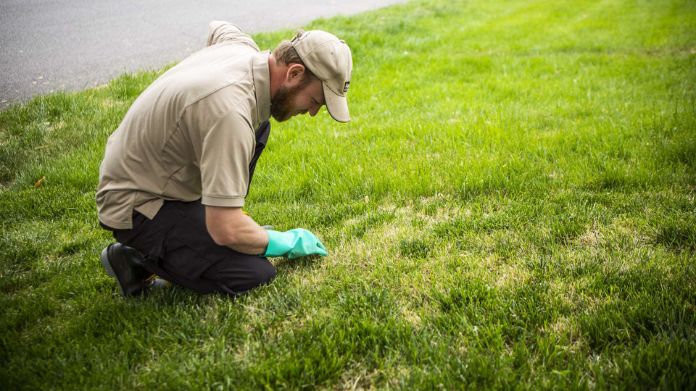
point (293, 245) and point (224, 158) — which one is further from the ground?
point (224, 158)

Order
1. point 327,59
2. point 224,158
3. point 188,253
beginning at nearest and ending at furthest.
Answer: point 224,158 < point 327,59 < point 188,253

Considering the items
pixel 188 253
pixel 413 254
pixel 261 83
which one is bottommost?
pixel 413 254

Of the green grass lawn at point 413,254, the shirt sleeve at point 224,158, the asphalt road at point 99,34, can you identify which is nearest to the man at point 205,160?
the shirt sleeve at point 224,158

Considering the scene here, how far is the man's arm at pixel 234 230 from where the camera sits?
2492 millimetres

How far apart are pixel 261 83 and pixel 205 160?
0.58m

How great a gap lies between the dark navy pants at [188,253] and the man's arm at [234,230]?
0.62ft

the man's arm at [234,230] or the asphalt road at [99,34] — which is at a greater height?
the asphalt road at [99,34]

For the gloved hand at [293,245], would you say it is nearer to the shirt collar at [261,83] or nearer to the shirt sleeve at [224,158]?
the shirt sleeve at [224,158]

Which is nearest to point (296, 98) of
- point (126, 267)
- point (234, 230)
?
point (234, 230)

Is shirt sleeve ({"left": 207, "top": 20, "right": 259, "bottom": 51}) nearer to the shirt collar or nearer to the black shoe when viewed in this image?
the shirt collar

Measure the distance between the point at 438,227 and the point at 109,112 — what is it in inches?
163

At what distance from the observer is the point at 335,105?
2.84m

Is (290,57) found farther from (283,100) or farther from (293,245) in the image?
(293,245)

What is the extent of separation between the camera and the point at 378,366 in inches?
94.0
